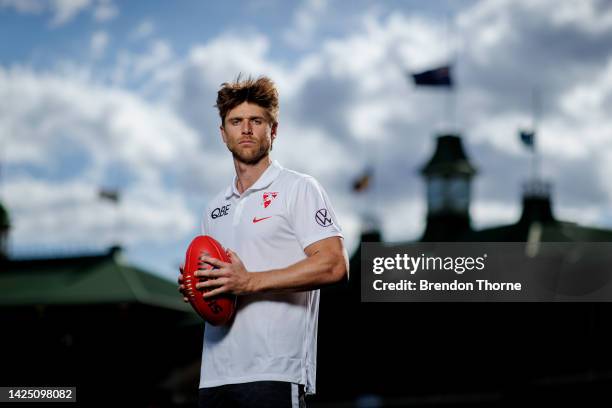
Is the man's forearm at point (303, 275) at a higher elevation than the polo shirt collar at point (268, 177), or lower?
lower

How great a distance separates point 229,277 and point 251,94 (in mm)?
919

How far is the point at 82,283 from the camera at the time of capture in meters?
41.2

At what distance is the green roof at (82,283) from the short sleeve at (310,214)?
36.0 meters

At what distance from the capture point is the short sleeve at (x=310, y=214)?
3.97 metres

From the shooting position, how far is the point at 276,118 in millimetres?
4180

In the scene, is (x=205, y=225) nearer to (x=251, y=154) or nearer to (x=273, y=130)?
(x=251, y=154)

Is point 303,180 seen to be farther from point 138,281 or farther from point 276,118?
point 138,281

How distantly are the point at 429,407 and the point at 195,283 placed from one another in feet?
51.7

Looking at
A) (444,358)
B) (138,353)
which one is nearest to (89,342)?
(138,353)

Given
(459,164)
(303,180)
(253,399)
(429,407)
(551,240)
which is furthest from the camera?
(459,164)

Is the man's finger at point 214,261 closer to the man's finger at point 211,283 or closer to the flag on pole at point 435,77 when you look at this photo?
the man's finger at point 211,283

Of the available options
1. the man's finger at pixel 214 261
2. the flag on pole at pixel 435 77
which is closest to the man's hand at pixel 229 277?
the man's finger at pixel 214 261

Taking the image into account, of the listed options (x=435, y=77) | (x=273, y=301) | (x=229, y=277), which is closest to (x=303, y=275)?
(x=273, y=301)

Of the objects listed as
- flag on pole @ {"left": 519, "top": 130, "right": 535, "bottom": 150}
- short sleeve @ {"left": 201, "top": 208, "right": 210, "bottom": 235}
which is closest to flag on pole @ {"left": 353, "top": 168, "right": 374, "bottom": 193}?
flag on pole @ {"left": 519, "top": 130, "right": 535, "bottom": 150}
